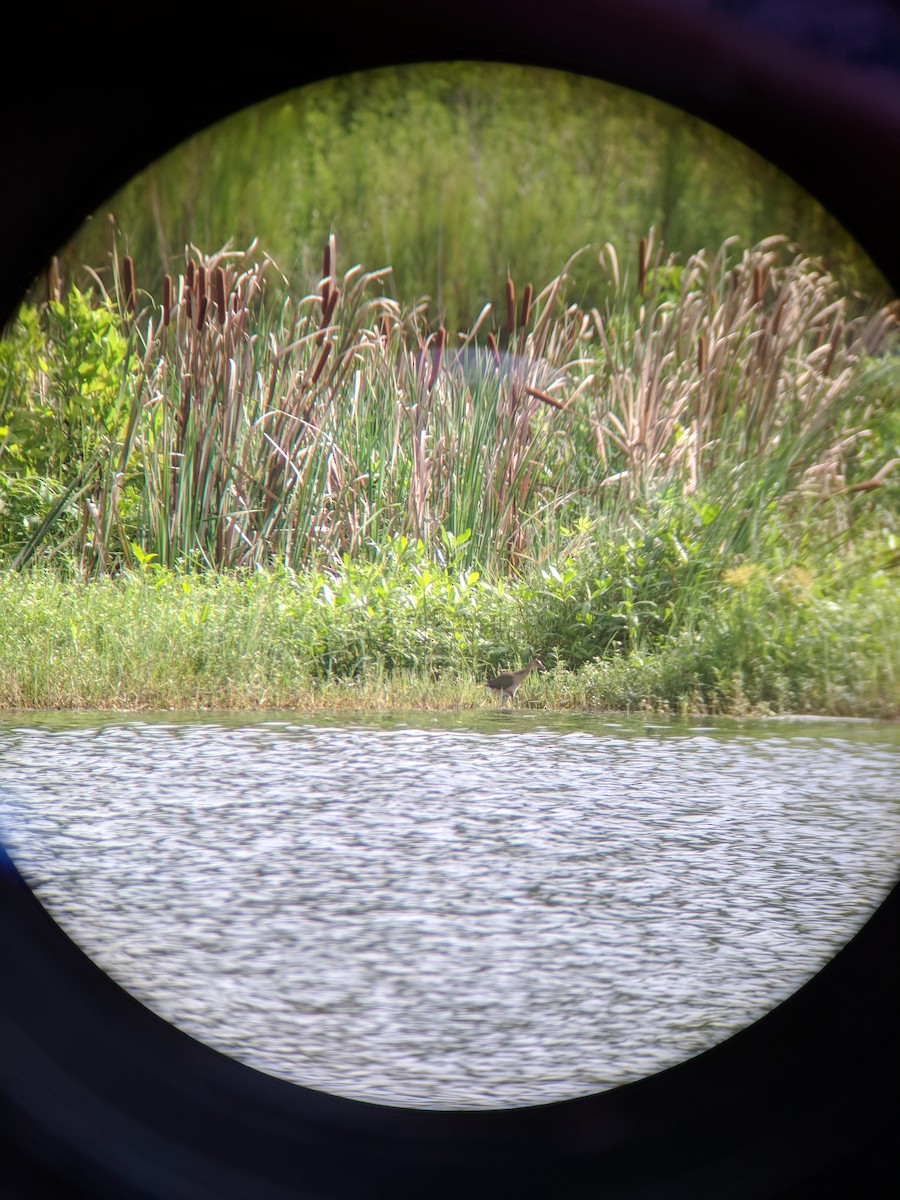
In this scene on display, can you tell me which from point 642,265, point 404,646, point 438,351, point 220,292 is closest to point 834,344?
point 642,265

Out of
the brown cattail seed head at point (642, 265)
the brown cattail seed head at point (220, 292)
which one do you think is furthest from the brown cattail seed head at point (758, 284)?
the brown cattail seed head at point (220, 292)

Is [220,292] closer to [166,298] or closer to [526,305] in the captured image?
[166,298]

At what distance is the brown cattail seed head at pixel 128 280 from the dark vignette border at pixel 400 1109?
0.11m

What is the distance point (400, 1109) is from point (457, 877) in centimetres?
21

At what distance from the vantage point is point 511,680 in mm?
1032

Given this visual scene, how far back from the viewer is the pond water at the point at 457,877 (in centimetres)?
96

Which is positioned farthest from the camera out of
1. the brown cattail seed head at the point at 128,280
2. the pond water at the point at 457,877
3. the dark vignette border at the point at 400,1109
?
the brown cattail seed head at the point at 128,280

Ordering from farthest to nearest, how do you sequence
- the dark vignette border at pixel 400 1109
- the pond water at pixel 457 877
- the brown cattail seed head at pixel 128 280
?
the brown cattail seed head at pixel 128 280 < the pond water at pixel 457 877 < the dark vignette border at pixel 400 1109

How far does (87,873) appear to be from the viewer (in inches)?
40.2

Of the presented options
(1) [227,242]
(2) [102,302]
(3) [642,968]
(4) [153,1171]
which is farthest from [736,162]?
(4) [153,1171]

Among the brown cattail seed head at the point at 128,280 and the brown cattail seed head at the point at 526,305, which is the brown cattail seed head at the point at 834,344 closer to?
the brown cattail seed head at the point at 526,305

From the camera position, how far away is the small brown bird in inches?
40.4

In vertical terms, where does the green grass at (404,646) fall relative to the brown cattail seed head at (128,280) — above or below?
below

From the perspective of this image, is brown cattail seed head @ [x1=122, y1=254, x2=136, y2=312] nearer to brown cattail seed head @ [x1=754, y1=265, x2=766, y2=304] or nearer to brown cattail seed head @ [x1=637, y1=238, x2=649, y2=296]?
brown cattail seed head @ [x1=637, y1=238, x2=649, y2=296]
